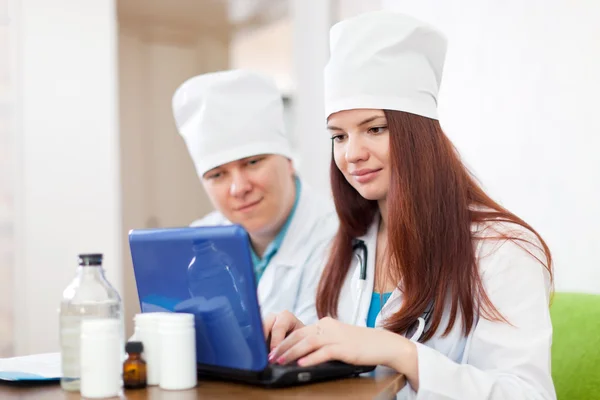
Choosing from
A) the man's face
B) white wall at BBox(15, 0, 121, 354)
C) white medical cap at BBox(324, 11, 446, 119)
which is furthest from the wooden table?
white wall at BBox(15, 0, 121, 354)

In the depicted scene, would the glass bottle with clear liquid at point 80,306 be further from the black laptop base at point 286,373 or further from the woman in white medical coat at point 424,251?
the woman in white medical coat at point 424,251

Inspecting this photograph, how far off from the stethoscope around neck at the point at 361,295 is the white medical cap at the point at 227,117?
1.93ft

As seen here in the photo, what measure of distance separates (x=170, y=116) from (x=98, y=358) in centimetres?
311

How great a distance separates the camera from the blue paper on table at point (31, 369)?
121 centimetres

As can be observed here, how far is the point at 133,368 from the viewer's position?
112 centimetres

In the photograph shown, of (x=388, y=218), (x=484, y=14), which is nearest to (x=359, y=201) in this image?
(x=388, y=218)

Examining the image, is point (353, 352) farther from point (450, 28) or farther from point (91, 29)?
point (91, 29)

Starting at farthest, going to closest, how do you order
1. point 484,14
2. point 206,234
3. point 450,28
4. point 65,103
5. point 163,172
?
→ point 163,172 → point 65,103 → point 450,28 → point 484,14 → point 206,234

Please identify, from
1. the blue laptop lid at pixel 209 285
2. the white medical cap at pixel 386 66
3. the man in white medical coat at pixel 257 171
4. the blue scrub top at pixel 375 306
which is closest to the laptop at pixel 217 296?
the blue laptop lid at pixel 209 285

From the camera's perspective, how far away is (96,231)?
9.71 feet

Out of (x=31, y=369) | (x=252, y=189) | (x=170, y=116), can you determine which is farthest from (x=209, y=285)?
(x=170, y=116)

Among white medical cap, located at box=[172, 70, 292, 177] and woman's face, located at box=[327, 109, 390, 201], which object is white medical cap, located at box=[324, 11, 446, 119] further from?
white medical cap, located at box=[172, 70, 292, 177]

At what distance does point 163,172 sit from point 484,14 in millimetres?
2264

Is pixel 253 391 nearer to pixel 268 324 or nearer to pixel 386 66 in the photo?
pixel 268 324
